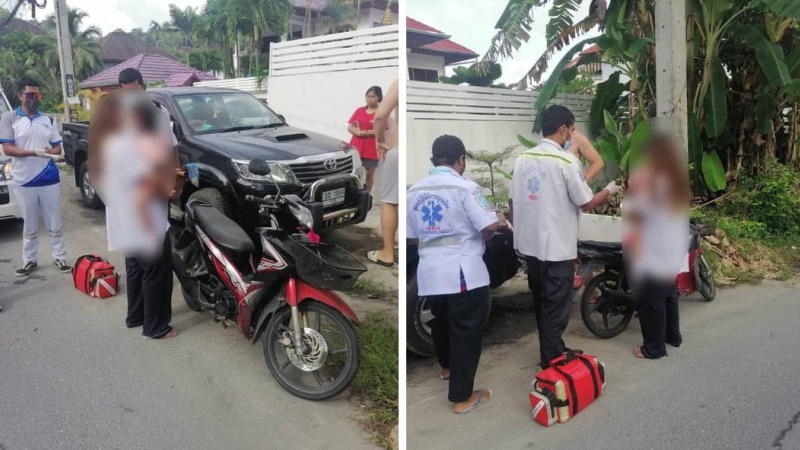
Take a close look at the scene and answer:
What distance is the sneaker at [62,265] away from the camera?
234 cm

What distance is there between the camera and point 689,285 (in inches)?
135

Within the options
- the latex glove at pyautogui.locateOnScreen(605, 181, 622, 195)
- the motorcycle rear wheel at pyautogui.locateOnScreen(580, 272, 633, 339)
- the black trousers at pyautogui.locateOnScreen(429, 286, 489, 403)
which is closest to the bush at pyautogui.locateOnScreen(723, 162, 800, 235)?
the motorcycle rear wheel at pyautogui.locateOnScreen(580, 272, 633, 339)

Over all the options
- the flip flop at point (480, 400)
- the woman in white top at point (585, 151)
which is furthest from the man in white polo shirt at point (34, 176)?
the woman in white top at point (585, 151)

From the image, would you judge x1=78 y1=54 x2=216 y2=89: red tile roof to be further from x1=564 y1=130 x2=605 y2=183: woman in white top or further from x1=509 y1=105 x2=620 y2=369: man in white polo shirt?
x1=564 y1=130 x2=605 y2=183: woman in white top

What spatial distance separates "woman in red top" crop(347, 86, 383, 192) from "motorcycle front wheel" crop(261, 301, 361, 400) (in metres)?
0.67

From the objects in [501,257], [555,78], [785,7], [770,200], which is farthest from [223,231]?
[770,200]

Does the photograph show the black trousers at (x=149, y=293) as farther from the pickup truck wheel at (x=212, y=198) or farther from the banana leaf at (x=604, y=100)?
the banana leaf at (x=604, y=100)

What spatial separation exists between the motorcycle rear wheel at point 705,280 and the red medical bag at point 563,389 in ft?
4.38

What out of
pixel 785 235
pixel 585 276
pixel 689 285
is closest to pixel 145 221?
pixel 585 276

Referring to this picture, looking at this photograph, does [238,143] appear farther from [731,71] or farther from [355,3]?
[731,71]

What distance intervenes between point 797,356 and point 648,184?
61.9 inches

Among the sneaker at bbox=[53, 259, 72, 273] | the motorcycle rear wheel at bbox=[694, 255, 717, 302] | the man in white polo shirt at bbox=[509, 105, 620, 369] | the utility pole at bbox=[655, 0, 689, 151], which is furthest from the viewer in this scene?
the motorcycle rear wheel at bbox=[694, 255, 717, 302]

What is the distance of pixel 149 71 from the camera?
225cm

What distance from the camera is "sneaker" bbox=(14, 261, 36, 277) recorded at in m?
2.29
